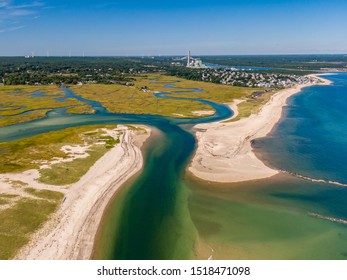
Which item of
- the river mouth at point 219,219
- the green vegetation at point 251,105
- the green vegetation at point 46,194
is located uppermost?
the green vegetation at point 251,105

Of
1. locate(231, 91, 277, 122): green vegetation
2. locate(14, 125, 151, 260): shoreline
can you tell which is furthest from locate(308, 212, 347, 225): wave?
locate(231, 91, 277, 122): green vegetation

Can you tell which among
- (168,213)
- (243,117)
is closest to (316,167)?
(168,213)

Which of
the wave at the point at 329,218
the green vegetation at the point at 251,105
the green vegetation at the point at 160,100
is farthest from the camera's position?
the green vegetation at the point at 160,100

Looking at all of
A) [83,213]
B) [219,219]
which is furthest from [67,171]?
[219,219]

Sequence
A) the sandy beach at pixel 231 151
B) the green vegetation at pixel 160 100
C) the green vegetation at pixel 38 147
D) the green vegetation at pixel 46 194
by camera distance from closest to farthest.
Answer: the green vegetation at pixel 46 194 < the sandy beach at pixel 231 151 < the green vegetation at pixel 38 147 < the green vegetation at pixel 160 100

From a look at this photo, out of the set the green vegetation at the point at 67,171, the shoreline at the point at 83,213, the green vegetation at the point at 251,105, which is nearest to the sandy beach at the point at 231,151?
the green vegetation at the point at 251,105

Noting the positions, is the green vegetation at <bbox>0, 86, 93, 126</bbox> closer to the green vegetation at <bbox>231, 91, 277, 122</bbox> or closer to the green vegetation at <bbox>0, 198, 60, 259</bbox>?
the green vegetation at <bbox>231, 91, 277, 122</bbox>

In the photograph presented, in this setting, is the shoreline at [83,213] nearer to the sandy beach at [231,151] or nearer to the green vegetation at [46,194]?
the green vegetation at [46,194]
